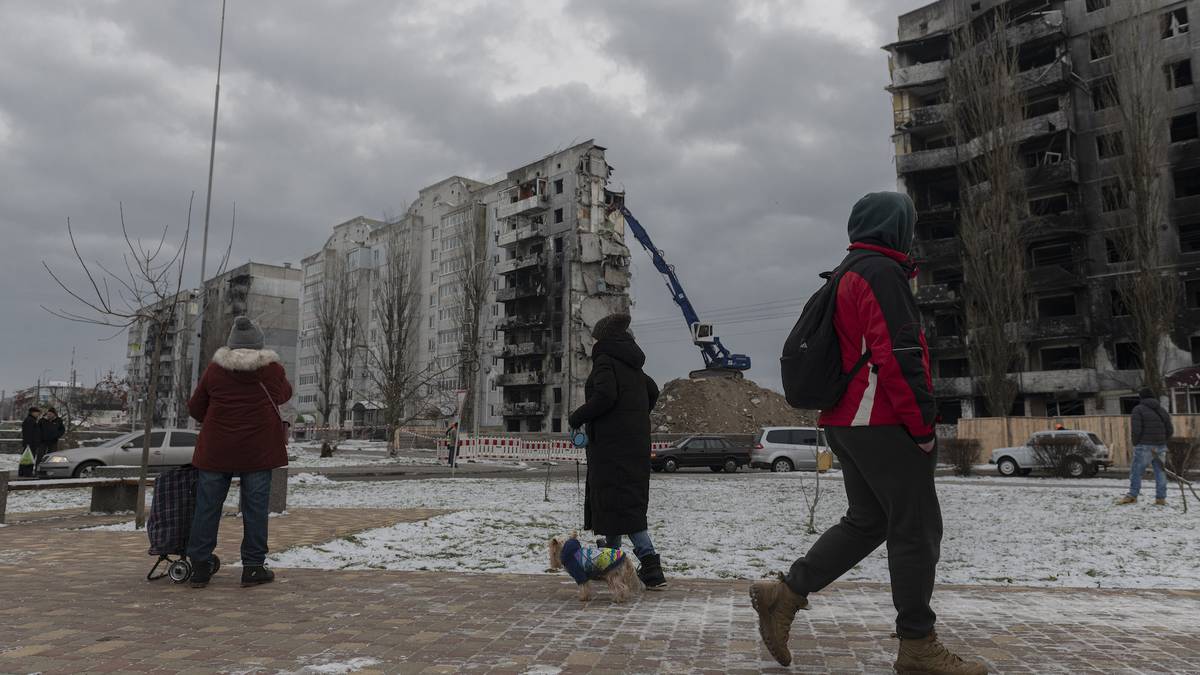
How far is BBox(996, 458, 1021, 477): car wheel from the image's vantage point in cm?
2106

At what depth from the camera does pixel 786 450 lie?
25547 mm

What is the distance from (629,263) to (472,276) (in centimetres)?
3057

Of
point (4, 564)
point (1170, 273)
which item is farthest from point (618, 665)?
point (1170, 273)

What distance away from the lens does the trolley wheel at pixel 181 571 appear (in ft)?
16.1

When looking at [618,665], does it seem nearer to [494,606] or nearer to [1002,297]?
[494,606]

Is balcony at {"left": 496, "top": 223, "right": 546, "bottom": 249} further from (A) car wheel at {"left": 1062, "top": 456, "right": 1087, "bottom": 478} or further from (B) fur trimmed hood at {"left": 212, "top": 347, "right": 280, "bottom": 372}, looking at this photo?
(B) fur trimmed hood at {"left": 212, "top": 347, "right": 280, "bottom": 372}

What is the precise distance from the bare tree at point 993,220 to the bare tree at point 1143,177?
4.02m

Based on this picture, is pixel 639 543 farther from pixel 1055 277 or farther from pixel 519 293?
pixel 519 293

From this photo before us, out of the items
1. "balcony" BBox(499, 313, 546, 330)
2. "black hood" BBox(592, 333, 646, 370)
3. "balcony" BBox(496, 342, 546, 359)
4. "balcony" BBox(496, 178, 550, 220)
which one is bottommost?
"black hood" BBox(592, 333, 646, 370)

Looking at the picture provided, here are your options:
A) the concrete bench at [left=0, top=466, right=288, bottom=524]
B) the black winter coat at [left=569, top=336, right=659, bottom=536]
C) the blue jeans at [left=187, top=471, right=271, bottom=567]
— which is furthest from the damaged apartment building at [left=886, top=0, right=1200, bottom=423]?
the blue jeans at [left=187, top=471, right=271, bottom=567]

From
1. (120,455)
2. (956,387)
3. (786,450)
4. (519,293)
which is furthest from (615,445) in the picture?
(519,293)

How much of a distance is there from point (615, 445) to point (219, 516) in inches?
99.5

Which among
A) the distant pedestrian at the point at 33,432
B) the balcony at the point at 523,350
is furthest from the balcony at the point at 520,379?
the distant pedestrian at the point at 33,432

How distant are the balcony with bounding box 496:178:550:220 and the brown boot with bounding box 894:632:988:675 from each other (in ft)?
206
